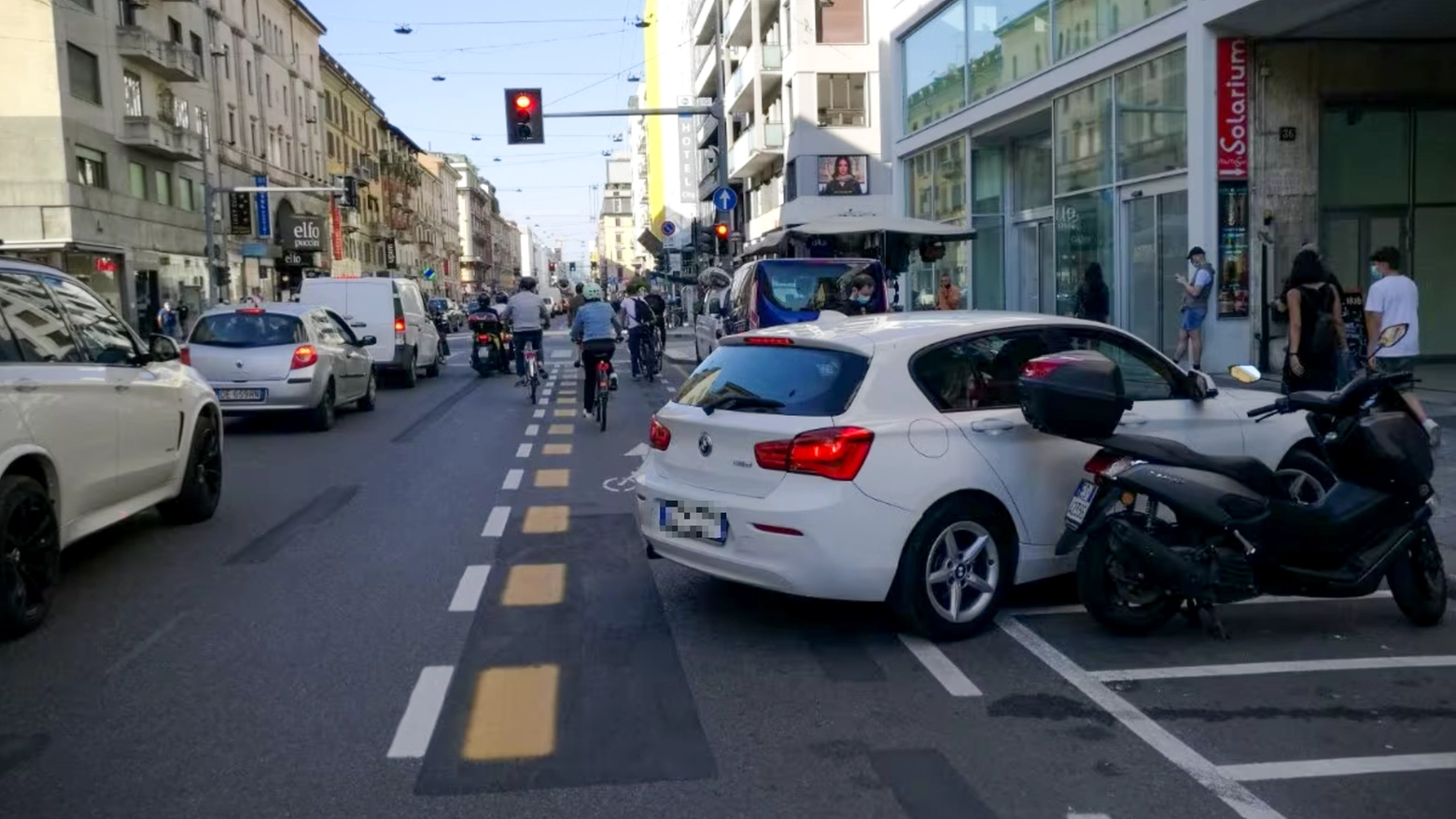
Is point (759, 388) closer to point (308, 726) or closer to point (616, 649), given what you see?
point (616, 649)

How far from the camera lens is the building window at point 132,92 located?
42.7 meters

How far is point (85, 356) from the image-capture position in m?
7.52

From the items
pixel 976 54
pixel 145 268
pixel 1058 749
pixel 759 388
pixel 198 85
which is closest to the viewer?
pixel 1058 749

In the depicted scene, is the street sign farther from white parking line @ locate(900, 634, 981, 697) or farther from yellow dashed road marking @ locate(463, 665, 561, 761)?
yellow dashed road marking @ locate(463, 665, 561, 761)

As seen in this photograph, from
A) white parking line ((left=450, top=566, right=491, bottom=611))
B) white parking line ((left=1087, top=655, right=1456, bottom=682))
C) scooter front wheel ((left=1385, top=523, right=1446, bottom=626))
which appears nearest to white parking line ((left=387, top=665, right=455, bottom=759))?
white parking line ((left=450, top=566, right=491, bottom=611))

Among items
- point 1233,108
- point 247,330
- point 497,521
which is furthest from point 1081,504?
point 1233,108

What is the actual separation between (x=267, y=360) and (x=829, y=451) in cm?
1100

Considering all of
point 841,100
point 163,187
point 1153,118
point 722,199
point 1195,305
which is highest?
point 841,100

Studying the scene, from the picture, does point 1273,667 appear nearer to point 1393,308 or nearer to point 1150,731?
point 1150,731

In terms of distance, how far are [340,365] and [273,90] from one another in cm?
5084

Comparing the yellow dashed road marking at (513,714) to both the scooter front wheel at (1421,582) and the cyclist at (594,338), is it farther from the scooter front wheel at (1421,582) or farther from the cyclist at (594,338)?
the cyclist at (594,338)

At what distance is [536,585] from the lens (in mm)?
7258

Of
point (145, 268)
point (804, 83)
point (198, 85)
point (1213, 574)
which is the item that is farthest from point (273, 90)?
point (1213, 574)

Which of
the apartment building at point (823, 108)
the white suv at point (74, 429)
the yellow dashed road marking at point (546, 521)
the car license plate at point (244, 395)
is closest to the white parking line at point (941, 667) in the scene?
the yellow dashed road marking at point (546, 521)
